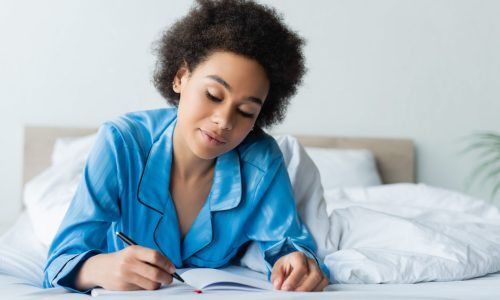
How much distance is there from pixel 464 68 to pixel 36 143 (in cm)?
228

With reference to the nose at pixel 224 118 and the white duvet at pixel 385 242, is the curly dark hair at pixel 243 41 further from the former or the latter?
the white duvet at pixel 385 242

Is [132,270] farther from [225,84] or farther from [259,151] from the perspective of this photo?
[259,151]

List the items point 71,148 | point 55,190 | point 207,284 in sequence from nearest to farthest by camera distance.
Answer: point 207,284
point 55,190
point 71,148

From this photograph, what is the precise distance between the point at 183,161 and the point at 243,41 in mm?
322

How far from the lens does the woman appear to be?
4.25 ft

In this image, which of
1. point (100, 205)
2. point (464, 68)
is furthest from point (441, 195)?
point (100, 205)

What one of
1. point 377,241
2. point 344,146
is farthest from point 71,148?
point 377,241

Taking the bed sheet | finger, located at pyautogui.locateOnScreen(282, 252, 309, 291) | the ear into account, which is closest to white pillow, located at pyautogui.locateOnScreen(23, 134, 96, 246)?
the bed sheet

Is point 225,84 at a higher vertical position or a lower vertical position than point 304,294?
higher

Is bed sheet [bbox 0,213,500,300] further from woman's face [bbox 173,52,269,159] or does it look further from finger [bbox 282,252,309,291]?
woman's face [bbox 173,52,269,159]

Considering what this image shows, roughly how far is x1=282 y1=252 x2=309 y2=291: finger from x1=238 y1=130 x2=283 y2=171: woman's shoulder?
0.92ft

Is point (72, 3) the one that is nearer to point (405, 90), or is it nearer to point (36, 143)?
point (36, 143)

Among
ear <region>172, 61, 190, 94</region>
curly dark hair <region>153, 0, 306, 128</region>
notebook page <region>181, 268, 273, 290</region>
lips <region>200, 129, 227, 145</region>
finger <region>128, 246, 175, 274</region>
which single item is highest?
curly dark hair <region>153, 0, 306, 128</region>

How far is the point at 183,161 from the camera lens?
150cm
